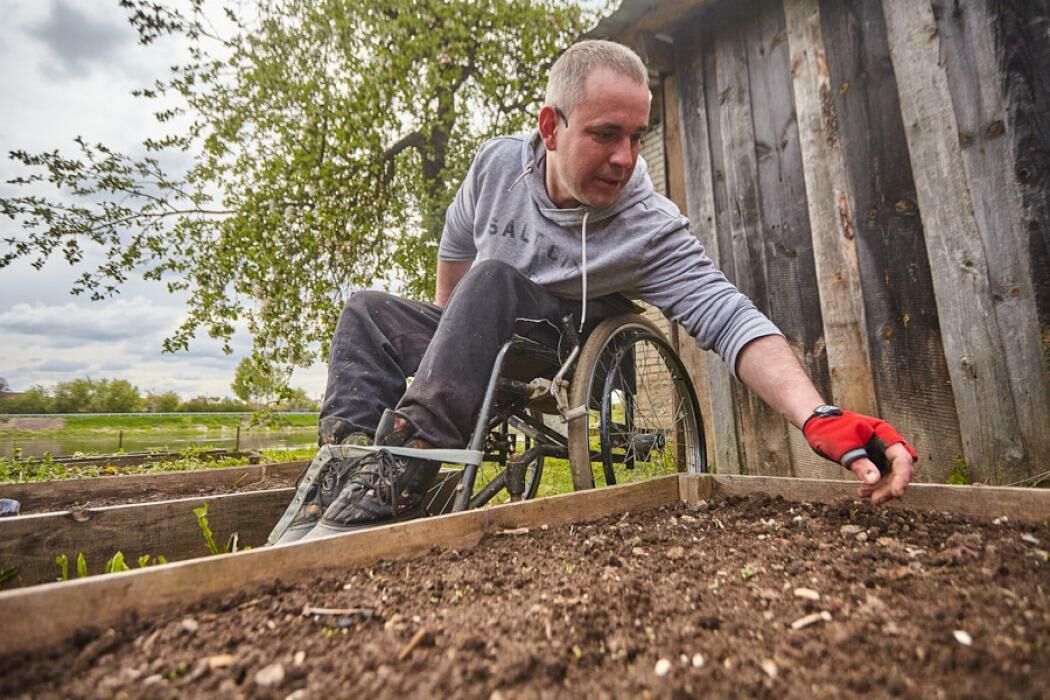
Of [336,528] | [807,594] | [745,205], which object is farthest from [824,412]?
[745,205]

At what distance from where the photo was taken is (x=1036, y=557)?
38.0 inches

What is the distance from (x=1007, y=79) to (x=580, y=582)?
6.59 feet

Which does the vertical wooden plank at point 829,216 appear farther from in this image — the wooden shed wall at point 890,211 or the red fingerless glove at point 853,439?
the red fingerless glove at point 853,439

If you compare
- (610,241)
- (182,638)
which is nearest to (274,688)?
(182,638)

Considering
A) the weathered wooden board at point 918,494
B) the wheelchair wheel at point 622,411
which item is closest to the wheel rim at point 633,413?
the wheelchair wheel at point 622,411

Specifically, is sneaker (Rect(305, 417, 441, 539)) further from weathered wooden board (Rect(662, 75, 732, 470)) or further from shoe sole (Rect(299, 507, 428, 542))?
weathered wooden board (Rect(662, 75, 732, 470))

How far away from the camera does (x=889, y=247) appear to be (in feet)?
6.54

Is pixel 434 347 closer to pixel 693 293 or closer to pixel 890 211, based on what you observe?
pixel 693 293

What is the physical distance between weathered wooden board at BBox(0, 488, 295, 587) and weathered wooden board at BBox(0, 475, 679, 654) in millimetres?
749

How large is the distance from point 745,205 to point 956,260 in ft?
2.92

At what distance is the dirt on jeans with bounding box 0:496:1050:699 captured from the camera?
2.08 feet

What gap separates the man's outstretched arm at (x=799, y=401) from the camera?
1198 mm

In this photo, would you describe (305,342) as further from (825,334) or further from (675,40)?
(825,334)

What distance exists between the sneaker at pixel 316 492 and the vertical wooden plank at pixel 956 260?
1.89 metres
